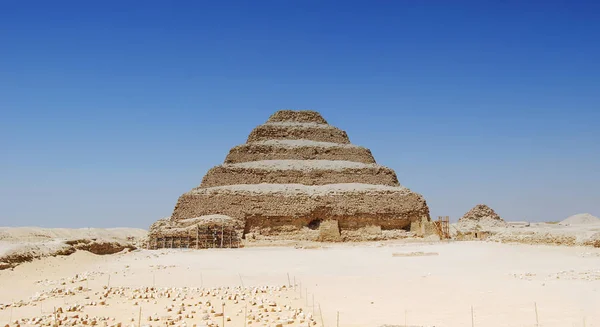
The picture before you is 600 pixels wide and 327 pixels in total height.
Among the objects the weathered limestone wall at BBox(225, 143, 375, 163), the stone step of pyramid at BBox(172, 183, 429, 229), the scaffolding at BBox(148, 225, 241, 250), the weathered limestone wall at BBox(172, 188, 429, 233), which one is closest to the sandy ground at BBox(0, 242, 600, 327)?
the scaffolding at BBox(148, 225, 241, 250)

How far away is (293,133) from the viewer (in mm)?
52688

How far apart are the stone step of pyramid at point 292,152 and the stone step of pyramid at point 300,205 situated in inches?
202

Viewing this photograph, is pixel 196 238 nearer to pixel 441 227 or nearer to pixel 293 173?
pixel 293 173

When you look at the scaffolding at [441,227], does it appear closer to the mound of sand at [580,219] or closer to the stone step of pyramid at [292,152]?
the stone step of pyramid at [292,152]

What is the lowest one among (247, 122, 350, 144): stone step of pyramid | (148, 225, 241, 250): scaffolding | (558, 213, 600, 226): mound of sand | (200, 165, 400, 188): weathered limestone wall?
(148, 225, 241, 250): scaffolding

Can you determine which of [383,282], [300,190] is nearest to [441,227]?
[300,190]

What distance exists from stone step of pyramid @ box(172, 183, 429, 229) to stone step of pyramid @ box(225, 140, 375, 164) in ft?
16.9

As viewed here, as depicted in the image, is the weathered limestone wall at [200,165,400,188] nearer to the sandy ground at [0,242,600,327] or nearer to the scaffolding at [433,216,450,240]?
the scaffolding at [433,216,450,240]

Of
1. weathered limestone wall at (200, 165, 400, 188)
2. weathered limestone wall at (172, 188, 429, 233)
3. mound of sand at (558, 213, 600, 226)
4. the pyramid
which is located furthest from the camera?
mound of sand at (558, 213, 600, 226)

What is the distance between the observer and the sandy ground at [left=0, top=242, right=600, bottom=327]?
33.4ft

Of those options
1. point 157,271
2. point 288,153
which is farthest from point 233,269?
point 288,153

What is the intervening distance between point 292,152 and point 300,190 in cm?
667

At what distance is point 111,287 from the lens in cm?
1477

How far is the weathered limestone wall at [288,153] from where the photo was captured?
4928 centimetres
